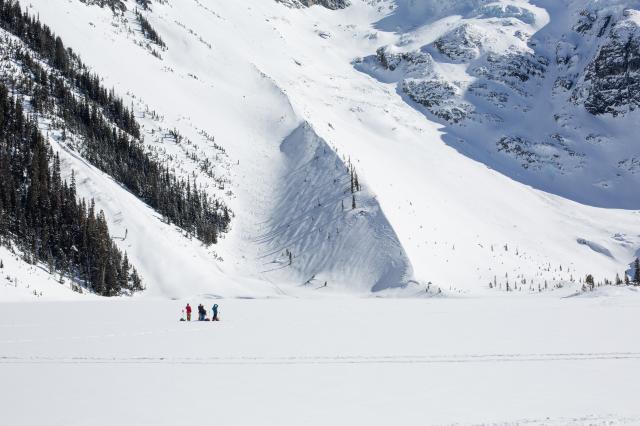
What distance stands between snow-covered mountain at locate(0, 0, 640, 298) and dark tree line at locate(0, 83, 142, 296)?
13.8 feet

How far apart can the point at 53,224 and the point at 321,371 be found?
55756mm

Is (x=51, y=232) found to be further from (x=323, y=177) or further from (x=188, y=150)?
(x=323, y=177)

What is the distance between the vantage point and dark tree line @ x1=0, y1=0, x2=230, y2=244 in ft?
266

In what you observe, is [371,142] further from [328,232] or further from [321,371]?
[321,371]

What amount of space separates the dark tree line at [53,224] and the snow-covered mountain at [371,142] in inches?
165

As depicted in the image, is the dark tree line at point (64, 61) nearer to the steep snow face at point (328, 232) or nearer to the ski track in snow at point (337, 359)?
the steep snow face at point (328, 232)

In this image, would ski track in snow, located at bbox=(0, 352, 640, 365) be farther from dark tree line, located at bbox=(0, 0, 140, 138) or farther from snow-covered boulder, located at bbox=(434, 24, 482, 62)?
snow-covered boulder, located at bbox=(434, 24, 482, 62)

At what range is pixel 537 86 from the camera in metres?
155

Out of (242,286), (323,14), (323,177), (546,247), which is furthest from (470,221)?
(323,14)

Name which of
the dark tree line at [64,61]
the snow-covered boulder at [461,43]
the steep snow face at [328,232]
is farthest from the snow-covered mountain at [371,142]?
the dark tree line at [64,61]

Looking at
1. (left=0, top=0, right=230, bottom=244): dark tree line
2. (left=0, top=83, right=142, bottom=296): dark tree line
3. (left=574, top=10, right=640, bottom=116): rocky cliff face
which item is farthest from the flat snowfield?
(left=574, top=10, right=640, bottom=116): rocky cliff face

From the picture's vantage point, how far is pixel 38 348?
86.0 ft

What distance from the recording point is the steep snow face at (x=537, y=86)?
411 feet

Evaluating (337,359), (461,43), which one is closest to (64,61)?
(337,359)
